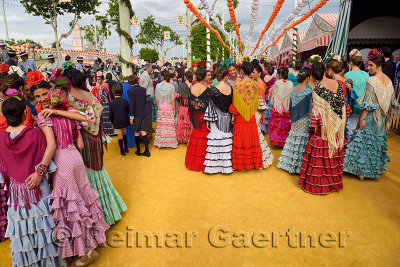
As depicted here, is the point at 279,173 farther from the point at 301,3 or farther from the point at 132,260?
the point at 301,3

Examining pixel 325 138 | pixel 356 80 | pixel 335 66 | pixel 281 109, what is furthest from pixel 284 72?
pixel 325 138

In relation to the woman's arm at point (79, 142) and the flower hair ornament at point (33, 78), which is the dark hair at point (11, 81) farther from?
the woman's arm at point (79, 142)

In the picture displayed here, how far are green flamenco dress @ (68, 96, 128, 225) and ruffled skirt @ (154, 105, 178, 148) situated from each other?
11.0 ft

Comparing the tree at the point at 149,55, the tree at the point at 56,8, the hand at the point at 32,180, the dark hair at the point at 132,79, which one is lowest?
the hand at the point at 32,180

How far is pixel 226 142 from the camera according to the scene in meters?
4.90

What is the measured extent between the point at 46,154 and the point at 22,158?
0.22 metres

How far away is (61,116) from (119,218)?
64.0 inches

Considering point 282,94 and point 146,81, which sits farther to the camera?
point 146,81

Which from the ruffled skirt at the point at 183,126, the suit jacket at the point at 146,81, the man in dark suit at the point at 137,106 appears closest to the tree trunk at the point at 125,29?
the man in dark suit at the point at 137,106

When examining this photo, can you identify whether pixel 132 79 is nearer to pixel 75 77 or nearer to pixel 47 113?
pixel 75 77

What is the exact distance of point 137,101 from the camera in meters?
5.92

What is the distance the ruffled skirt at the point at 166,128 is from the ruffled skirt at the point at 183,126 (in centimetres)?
34

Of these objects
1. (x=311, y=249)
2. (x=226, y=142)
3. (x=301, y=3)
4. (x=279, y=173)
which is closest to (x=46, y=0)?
(x=301, y=3)

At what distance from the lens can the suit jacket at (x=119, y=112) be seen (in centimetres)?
586
